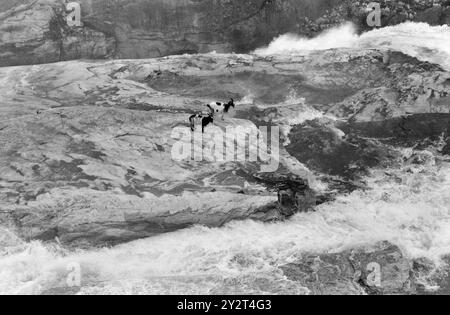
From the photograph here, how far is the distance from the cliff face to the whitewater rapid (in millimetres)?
12062

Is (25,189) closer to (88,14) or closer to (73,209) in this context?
(73,209)

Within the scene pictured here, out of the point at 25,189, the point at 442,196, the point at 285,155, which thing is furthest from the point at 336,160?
the point at 25,189

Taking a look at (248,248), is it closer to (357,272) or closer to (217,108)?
(357,272)

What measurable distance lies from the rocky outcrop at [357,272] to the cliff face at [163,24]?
15010 mm

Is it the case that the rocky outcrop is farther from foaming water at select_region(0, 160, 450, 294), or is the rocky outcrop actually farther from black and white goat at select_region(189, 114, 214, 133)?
Result: black and white goat at select_region(189, 114, 214, 133)

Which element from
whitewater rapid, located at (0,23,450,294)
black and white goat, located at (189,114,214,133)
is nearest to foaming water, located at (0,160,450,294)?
whitewater rapid, located at (0,23,450,294)

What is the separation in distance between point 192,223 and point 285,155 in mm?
4230

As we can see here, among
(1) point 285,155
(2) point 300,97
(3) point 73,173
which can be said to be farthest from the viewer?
(2) point 300,97

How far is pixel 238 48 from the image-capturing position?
24469mm

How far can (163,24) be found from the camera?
23969mm

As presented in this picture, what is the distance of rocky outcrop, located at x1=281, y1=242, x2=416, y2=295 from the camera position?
10.4 metres

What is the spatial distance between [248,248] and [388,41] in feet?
42.7

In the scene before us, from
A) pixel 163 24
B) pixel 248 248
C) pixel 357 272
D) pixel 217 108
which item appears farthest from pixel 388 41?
pixel 248 248

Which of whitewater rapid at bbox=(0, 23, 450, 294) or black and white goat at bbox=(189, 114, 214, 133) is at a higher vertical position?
black and white goat at bbox=(189, 114, 214, 133)
